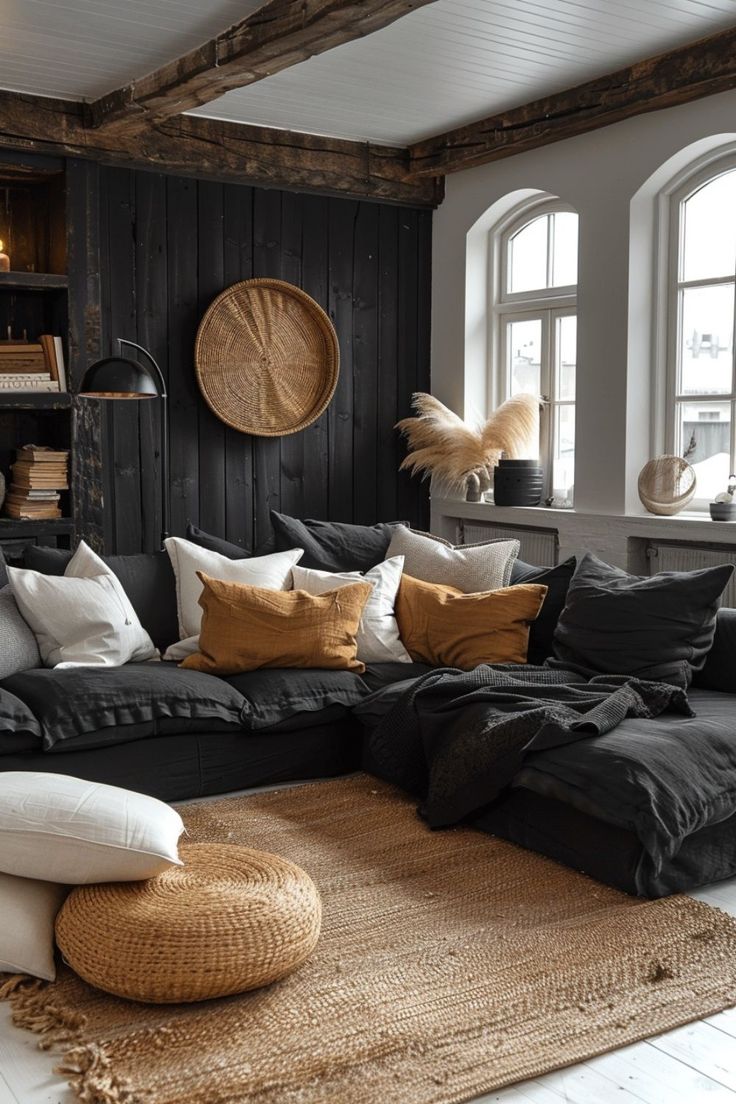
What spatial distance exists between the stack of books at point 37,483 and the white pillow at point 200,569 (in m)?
1.27

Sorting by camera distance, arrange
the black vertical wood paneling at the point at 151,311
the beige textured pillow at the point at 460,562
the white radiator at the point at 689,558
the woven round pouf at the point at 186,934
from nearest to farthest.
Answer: the woven round pouf at the point at 186,934 < the beige textured pillow at the point at 460,562 < the white radiator at the point at 689,558 < the black vertical wood paneling at the point at 151,311

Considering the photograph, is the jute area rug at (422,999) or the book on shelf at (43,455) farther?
the book on shelf at (43,455)

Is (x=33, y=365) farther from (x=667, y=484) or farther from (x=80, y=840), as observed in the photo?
(x=80, y=840)

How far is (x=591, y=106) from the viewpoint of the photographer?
5.37 meters

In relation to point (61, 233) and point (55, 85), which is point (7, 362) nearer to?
point (61, 233)

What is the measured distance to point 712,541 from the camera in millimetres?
5117

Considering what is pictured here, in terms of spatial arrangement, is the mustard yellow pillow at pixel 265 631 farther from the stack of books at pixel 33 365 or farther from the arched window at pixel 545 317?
the arched window at pixel 545 317

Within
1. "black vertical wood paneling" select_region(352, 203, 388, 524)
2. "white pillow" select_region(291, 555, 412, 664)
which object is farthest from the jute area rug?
"black vertical wood paneling" select_region(352, 203, 388, 524)

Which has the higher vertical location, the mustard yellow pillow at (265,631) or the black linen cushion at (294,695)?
the mustard yellow pillow at (265,631)

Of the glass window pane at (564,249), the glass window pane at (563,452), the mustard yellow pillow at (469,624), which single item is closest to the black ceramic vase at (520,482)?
the glass window pane at (563,452)

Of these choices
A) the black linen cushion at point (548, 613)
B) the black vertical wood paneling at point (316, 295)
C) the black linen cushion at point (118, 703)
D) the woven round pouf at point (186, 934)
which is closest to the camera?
the woven round pouf at point (186, 934)

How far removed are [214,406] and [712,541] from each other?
2.63 metres

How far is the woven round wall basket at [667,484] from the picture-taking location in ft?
17.6

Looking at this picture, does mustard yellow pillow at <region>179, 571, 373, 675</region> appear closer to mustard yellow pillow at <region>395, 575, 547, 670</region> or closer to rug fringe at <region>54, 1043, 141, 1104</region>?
mustard yellow pillow at <region>395, 575, 547, 670</region>
